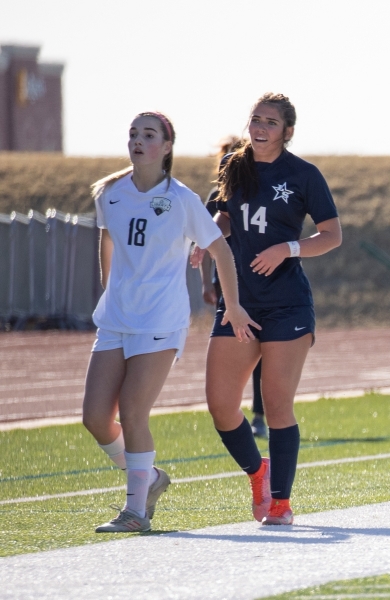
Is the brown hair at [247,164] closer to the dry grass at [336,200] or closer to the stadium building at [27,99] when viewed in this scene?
the dry grass at [336,200]

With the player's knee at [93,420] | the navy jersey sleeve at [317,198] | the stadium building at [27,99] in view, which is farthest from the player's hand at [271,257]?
the stadium building at [27,99]

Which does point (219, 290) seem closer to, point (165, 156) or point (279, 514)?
point (165, 156)

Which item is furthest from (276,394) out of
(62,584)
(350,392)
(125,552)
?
(350,392)

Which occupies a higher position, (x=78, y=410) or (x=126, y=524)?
(x=126, y=524)

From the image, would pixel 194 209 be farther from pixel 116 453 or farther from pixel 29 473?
pixel 29 473

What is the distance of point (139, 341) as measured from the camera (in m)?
5.45

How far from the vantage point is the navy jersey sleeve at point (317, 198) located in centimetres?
558

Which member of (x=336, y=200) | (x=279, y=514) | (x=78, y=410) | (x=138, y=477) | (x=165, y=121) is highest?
(x=165, y=121)

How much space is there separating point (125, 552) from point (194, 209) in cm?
160

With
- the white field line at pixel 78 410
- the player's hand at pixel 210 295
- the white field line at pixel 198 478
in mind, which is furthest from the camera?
Result: the white field line at pixel 78 410

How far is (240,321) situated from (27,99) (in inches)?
2365

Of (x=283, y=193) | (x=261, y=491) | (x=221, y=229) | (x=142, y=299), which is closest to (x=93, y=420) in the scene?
(x=142, y=299)

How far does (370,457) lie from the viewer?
879 centimetres

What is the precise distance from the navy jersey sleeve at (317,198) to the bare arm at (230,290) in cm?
44
